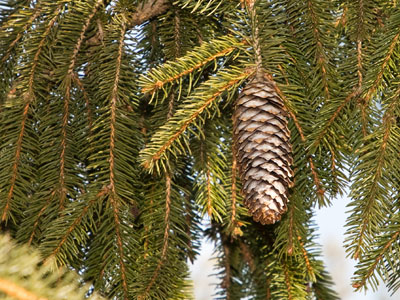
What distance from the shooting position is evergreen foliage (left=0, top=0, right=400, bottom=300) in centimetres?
92

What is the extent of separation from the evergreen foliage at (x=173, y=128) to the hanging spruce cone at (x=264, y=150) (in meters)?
0.03

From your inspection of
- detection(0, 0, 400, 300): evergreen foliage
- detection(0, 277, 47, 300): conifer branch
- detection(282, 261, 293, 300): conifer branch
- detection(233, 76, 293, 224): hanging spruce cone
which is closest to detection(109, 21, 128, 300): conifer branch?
detection(0, 0, 400, 300): evergreen foliage

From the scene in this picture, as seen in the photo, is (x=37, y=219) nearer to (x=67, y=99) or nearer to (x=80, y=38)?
(x=67, y=99)

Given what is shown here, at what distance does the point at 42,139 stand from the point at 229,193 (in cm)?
36

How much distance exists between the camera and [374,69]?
914 mm

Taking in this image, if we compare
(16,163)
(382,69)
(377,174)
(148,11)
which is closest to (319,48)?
(382,69)

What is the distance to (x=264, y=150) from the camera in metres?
0.89

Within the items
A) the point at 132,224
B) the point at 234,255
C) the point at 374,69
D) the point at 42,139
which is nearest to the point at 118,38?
the point at 42,139

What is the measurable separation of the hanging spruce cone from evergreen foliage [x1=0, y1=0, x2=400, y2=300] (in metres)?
0.03

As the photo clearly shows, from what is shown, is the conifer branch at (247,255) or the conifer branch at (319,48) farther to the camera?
the conifer branch at (247,255)

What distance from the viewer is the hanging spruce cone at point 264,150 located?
35.2 inches

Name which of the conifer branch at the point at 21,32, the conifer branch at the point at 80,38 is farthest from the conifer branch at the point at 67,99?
the conifer branch at the point at 21,32

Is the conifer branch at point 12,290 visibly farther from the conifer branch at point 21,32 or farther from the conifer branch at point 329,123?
the conifer branch at point 21,32

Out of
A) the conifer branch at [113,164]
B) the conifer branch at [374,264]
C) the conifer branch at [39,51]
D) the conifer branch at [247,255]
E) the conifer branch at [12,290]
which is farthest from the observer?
the conifer branch at [247,255]
